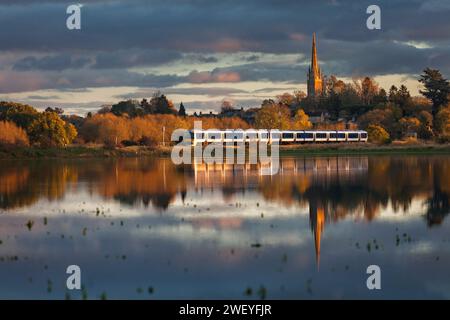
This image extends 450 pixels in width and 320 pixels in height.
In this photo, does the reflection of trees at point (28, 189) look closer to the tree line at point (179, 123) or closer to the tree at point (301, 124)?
the tree line at point (179, 123)

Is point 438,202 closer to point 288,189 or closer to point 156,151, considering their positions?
point 288,189

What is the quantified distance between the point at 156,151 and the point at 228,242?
9619 centimetres

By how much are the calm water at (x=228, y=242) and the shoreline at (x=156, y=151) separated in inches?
2472

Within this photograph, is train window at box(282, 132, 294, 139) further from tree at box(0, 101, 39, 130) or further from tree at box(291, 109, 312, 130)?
tree at box(0, 101, 39, 130)

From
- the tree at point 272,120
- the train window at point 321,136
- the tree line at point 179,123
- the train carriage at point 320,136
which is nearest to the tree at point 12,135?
the tree line at point 179,123

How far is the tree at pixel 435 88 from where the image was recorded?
156 m

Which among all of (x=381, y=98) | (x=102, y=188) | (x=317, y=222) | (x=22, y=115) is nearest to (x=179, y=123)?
(x=22, y=115)

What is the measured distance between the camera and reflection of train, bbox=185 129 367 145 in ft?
480

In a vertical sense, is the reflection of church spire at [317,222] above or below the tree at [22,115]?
below

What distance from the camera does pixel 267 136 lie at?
493 feet

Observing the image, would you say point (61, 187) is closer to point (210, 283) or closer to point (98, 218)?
point (98, 218)

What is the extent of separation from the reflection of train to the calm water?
104628 millimetres

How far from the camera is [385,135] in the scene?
137875mm
